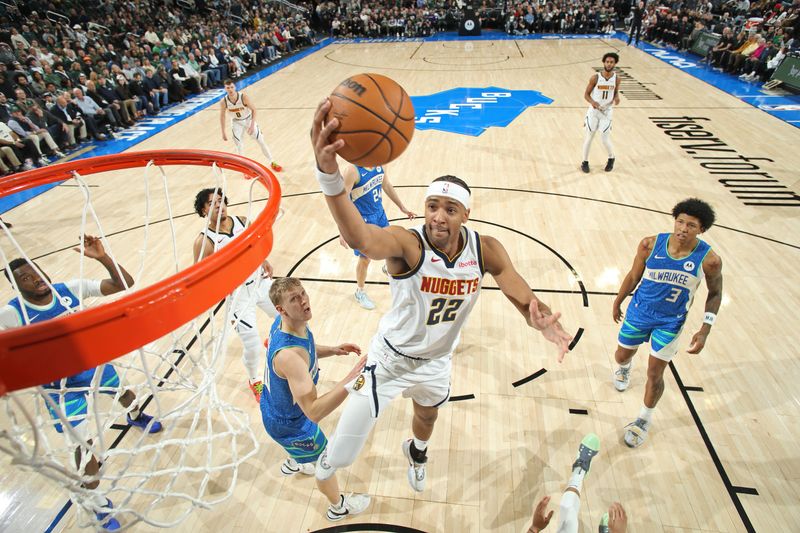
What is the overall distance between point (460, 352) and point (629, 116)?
8713mm

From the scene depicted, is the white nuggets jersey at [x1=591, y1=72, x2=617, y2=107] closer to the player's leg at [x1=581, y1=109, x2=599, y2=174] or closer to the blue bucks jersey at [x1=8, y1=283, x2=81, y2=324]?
the player's leg at [x1=581, y1=109, x2=599, y2=174]

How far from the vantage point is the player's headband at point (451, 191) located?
2303mm

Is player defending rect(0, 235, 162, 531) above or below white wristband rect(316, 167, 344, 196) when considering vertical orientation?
below

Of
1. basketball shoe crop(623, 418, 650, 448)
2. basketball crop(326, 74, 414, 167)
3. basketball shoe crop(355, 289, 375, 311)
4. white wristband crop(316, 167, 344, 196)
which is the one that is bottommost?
basketball shoe crop(355, 289, 375, 311)

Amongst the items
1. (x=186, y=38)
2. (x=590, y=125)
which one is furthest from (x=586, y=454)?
(x=186, y=38)

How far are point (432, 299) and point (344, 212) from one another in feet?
2.52

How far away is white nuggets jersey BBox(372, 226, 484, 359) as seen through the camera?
237cm

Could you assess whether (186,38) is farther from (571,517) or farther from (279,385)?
(571,517)

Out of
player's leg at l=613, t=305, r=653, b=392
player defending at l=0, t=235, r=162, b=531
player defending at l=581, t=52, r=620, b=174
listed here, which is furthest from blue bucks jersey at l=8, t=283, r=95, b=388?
player defending at l=581, t=52, r=620, b=174

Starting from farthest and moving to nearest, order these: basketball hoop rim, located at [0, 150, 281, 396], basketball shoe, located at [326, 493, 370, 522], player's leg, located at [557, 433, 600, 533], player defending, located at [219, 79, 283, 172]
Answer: player defending, located at [219, 79, 283, 172] → basketball shoe, located at [326, 493, 370, 522] → player's leg, located at [557, 433, 600, 533] → basketball hoop rim, located at [0, 150, 281, 396]

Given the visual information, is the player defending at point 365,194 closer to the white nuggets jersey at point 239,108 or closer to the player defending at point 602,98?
the player defending at point 602,98

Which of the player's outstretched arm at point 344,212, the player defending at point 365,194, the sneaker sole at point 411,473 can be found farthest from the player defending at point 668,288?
the player defending at point 365,194

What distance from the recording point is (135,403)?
2262 millimetres

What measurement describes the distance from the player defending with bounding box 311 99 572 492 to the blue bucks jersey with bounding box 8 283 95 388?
61.0 inches
